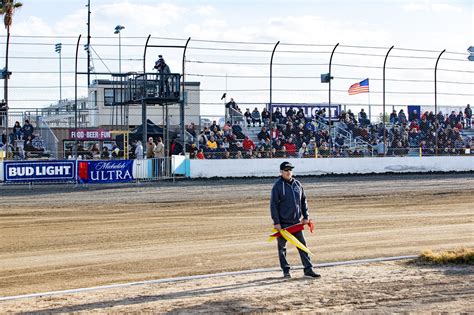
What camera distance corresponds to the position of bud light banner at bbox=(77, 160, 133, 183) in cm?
2902

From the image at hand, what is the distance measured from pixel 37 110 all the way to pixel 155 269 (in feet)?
64.9

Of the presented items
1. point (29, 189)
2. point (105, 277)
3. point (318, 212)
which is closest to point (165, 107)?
point (29, 189)

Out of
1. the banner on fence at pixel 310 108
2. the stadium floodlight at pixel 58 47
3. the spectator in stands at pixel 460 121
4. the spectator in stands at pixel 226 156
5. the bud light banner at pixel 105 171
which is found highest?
the stadium floodlight at pixel 58 47

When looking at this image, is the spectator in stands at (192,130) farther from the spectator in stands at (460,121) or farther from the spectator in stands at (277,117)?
the spectator in stands at (460,121)

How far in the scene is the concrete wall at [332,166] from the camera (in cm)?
3216

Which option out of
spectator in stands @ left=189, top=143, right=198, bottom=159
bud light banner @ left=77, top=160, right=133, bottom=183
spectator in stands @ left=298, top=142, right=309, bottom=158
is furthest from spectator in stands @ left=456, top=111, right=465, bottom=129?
bud light banner @ left=77, top=160, right=133, bottom=183

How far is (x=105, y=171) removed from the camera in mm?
29297

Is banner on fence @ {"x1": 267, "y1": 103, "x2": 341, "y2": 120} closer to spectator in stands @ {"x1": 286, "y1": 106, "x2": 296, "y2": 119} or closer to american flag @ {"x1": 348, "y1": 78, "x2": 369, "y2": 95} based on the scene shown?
spectator in stands @ {"x1": 286, "y1": 106, "x2": 296, "y2": 119}

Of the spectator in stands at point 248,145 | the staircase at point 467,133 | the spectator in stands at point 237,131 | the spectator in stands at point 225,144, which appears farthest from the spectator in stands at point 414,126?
the spectator in stands at point 225,144

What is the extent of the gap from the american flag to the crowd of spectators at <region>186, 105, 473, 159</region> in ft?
5.82

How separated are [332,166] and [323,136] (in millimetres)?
1636

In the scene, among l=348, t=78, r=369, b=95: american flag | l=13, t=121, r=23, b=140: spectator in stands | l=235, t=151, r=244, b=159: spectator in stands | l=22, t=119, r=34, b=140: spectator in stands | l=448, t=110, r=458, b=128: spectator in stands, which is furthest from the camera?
l=448, t=110, r=458, b=128: spectator in stands

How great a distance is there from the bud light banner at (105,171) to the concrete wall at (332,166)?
9.17 ft

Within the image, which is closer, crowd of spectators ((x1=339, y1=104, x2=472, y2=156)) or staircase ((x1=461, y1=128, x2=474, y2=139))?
crowd of spectators ((x1=339, y1=104, x2=472, y2=156))
